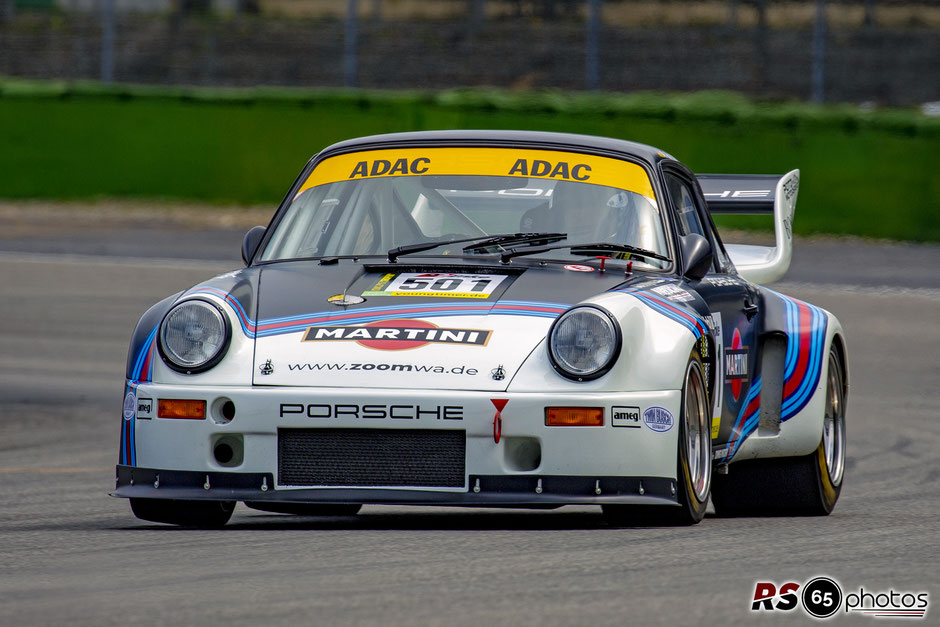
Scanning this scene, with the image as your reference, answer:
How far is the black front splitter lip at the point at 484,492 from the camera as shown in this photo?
4.98 m

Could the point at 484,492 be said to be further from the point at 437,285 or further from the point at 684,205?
the point at 684,205

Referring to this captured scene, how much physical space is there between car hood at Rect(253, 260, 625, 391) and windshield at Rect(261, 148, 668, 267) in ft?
1.25

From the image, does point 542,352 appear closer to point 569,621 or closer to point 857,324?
point 569,621

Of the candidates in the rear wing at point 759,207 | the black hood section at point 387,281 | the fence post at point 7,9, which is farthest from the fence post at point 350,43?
the black hood section at point 387,281

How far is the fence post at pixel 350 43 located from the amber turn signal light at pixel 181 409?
67.5 ft

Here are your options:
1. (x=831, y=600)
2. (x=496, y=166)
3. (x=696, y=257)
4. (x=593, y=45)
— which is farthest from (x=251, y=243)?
(x=593, y=45)

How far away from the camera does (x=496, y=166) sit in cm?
614

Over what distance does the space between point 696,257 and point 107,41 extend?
21343 mm

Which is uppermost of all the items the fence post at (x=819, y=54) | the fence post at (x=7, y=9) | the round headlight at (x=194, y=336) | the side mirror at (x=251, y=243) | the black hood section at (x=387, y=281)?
the fence post at (x=7, y=9)

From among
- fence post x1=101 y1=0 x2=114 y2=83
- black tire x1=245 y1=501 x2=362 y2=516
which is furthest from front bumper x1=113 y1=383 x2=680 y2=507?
fence post x1=101 y1=0 x2=114 y2=83

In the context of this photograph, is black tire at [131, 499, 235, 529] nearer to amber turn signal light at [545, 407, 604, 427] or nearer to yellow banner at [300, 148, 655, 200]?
amber turn signal light at [545, 407, 604, 427]

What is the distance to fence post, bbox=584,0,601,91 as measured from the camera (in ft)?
80.3

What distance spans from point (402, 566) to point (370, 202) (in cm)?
215

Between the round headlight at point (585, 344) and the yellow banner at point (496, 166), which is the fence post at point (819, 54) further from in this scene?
the round headlight at point (585, 344)
